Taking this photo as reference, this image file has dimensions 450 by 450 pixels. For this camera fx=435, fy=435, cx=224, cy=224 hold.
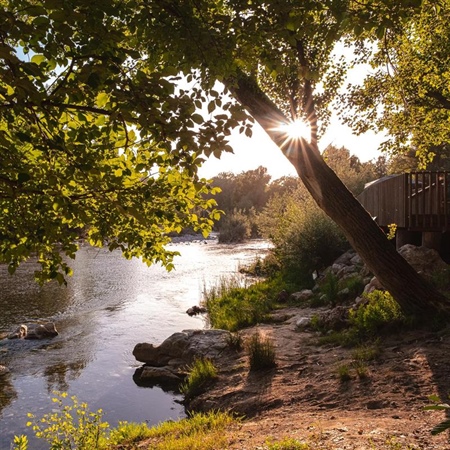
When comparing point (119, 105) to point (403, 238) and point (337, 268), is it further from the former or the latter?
point (337, 268)

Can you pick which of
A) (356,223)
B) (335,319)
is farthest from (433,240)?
(356,223)

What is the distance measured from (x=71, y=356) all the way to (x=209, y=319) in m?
4.77

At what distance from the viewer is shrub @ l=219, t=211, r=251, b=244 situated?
179 ft

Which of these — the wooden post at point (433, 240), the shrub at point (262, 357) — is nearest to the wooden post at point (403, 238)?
the wooden post at point (433, 240)

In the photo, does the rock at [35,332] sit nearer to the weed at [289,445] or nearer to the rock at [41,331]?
the rock at [41,331]

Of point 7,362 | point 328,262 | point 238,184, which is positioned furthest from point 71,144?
point 238,184

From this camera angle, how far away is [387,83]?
11.8 meters

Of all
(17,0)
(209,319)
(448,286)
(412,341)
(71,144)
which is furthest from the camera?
(209,319)

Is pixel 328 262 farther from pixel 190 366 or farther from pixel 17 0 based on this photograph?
pixel 17 0

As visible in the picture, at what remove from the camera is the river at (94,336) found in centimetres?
858

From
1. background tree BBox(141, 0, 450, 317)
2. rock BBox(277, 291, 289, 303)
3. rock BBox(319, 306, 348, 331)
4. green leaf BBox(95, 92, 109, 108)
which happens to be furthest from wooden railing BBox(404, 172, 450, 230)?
green leaf BBox(95, 92, 109, 108)

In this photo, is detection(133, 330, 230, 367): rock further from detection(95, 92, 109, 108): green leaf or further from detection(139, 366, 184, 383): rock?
detection(95, 92, 109, 108): green leaf

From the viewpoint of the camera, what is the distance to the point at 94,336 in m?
13.2

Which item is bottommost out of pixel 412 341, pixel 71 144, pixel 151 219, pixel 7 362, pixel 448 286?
pixel 7 362
